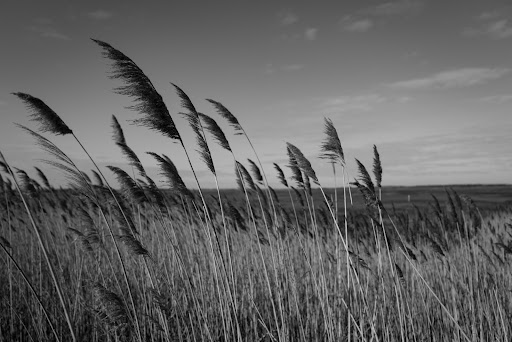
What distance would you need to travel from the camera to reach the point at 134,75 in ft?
7.74

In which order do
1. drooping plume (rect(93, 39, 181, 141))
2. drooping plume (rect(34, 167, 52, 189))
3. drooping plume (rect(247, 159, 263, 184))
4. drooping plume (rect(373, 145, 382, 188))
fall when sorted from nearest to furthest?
drooping plume (rect(93, 39, 181, 141)), drooping plume (rect(373, 145, 382, 188)), drooping plume (rect(247, 159, 263, 184)), drooping plume (rect(34, 167, 52, 189))

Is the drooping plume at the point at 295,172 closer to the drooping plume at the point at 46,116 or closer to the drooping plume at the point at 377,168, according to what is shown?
the drooping plume at the point at 377,168

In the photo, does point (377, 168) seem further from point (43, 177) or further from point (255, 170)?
point (43, 177)

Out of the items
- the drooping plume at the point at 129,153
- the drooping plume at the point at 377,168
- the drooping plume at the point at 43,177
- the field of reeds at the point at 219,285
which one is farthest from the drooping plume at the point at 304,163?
the drooping plume at the point at 43,177

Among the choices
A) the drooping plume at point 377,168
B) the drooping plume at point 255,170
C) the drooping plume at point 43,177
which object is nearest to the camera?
the drooping plume at point 377,168

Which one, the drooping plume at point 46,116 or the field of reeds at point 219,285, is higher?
the drooping plume at point 46,116

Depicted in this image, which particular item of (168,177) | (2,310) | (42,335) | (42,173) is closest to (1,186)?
(42,173)

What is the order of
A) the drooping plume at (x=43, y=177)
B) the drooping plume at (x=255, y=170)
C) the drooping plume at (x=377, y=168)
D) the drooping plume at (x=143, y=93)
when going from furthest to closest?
the drooping plume at (x=43, y=177), the drooping plume at (x=255, y=170), the drooping plume at (x=377, y=168), the drooping plume at (x=143, y=93)

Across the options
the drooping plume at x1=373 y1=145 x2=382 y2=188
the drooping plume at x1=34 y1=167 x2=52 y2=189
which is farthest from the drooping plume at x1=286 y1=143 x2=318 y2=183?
the drooping plume at x1=34 y1=167 x2=52 y2=189

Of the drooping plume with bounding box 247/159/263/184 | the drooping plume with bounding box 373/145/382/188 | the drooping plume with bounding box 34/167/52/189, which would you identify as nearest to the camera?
the drooping plume with bounding box 373/145/382/188

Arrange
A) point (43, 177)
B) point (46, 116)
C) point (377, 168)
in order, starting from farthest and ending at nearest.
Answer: point (43, 177) → point (377, 168) → point (46, 116)

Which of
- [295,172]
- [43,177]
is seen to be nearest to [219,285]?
[295,172]

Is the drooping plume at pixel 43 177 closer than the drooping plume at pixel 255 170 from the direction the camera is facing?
No

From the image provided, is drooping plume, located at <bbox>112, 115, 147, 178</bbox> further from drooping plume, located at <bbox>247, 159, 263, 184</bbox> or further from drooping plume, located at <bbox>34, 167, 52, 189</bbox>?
drooping plume, located at <bbox>34, 167, 52, 189</bbox>
